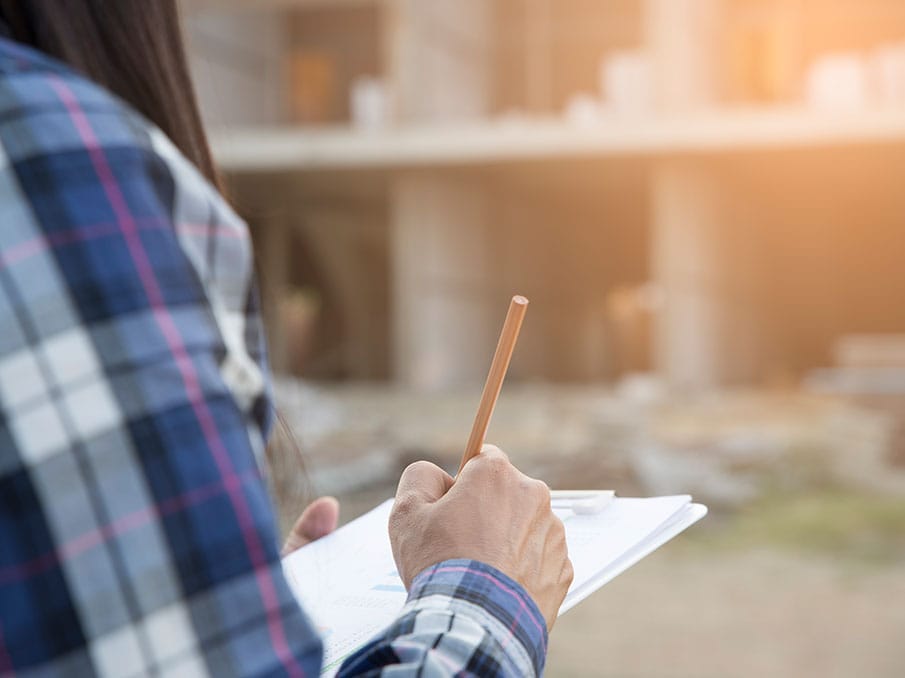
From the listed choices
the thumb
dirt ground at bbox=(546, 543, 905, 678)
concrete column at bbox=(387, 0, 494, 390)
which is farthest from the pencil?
concrete column at bbox=(387, 0, 494, 390)

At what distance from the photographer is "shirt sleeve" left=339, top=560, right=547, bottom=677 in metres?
0.86

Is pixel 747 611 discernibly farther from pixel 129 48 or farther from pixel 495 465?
pixel 129 48

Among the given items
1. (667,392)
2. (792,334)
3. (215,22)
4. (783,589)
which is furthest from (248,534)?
(792,334)

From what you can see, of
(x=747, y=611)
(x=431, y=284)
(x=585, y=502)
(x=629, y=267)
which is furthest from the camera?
(x=629, y=267)

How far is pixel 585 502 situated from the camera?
4.23 ft

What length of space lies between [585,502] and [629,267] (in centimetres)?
2320

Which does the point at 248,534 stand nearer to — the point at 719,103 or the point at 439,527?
the point at 439,527

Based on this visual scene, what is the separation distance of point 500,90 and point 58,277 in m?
20.0

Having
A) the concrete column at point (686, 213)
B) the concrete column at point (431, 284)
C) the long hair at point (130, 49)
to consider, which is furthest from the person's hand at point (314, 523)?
the concrete column at point (431, 284)

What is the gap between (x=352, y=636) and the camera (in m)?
1.11

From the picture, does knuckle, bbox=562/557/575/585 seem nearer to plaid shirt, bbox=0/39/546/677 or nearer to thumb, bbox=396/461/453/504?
thumb, bbox=396/461/453/504

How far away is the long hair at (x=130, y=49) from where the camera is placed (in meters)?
0.88

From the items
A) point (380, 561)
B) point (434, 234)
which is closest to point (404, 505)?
point (380, 561)

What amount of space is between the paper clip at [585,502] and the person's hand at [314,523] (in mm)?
270
